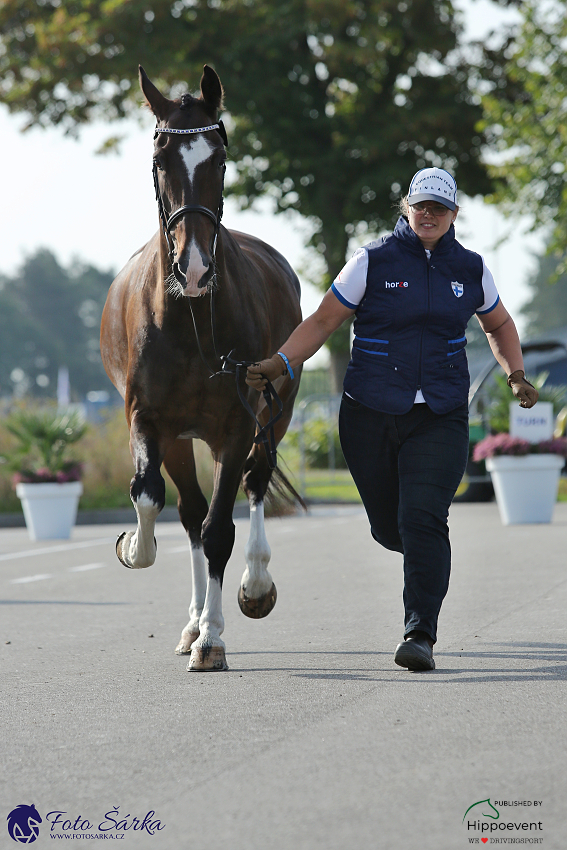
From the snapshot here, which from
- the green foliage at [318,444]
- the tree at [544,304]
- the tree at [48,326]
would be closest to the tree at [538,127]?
the green foliage at [318,444]

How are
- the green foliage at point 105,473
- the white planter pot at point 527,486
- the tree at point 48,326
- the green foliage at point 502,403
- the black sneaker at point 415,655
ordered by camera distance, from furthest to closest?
1. the tree at point 48,326
2. the green foliage at point 105,473
3. the green foliage at point 502,403
4. the white planter pot at point 527,486
5. the black sneaker at point 415,655

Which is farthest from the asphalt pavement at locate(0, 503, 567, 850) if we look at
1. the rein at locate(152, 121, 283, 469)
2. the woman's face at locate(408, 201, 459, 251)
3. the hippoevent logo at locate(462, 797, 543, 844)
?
the woman's face at locate(408, 201, 459, 251)

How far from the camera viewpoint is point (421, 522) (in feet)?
18.0

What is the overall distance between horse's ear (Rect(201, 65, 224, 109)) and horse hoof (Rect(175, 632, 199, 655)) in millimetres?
2680

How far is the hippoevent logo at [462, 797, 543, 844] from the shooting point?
295 cm

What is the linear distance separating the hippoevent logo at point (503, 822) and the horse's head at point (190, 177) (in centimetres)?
283

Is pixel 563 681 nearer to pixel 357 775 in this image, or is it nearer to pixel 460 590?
pixel 357 775

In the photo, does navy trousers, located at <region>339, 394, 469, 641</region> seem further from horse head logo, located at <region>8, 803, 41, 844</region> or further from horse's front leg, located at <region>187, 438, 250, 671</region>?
horse head logo, located at <region>8, 803, 41, 844</region>

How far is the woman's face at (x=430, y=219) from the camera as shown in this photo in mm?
5500

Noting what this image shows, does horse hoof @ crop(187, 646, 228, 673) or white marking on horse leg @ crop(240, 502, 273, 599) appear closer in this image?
horse hoof @ crop(187, 646, 228, 673)

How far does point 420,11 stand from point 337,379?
30.4 feet

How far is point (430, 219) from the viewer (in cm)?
551

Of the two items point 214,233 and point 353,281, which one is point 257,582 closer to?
point 353,281

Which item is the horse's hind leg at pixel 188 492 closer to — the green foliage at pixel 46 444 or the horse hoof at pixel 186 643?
the horse hoof at pixel 186 643
